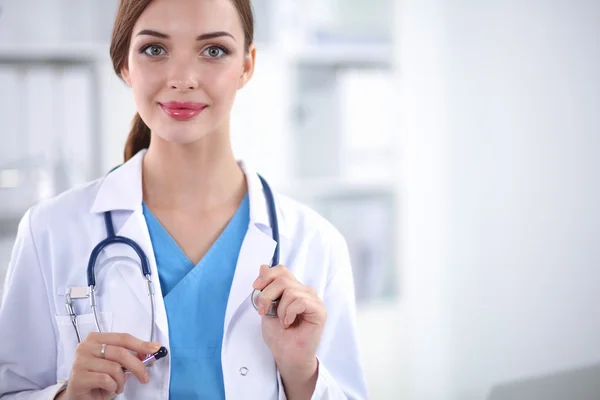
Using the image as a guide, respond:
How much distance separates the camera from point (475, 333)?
2.48 meters

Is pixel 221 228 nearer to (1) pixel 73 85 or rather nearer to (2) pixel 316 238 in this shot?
(2) pixel 316 238

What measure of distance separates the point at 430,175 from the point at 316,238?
5.00 ft

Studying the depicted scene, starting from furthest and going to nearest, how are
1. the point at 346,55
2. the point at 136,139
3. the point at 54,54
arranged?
the point at 346,55 < the point at 54,54 < the point at 136,139

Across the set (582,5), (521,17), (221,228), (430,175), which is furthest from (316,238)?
(430,175)

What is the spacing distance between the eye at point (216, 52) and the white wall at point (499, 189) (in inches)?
47.3

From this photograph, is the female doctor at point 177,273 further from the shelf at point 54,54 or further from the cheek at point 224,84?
the shelf at point 54,54

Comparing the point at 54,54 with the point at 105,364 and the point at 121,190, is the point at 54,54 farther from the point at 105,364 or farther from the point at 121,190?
the point at 105,364

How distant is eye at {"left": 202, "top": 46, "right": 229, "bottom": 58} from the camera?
1.10 meters

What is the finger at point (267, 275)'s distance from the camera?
3.30 ft

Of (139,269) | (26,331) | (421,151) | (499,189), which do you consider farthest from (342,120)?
(26,331)

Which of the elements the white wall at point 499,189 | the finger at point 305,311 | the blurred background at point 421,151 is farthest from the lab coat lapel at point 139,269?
the white wall at point 499,189

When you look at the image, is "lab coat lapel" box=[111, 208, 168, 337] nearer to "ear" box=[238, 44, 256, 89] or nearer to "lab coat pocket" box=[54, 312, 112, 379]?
"lab coat pocket" box=[54, 312, 112, 379]

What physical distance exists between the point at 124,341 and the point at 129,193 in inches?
11.4

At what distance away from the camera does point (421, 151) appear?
2.62 m
